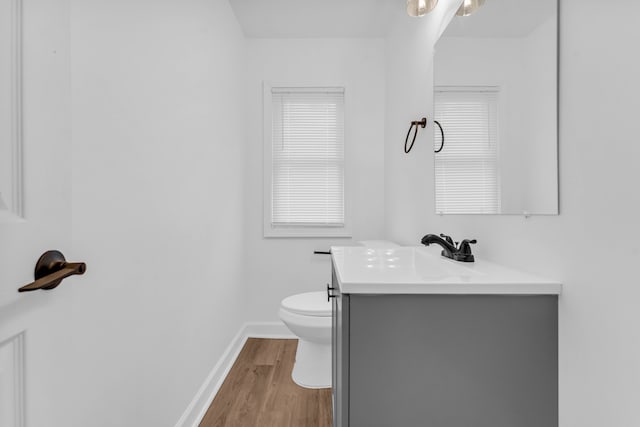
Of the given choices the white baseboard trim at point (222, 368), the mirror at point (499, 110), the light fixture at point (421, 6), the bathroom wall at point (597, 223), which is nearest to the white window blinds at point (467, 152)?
the mirror at point (499, 110)

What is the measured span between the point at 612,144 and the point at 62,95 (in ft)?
3.65

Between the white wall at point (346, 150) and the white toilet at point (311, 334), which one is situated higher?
the white wall at point (346, 150)

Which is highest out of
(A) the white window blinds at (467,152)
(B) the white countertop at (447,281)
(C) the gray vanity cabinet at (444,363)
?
(A) the white window blinds at (467,152)

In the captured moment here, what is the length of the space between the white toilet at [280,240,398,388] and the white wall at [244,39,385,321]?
65 cm

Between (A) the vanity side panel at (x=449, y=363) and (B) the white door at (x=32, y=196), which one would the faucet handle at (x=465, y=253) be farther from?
(B) the white door at (x=32, y=196)

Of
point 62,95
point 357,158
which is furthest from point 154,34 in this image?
point 357,158

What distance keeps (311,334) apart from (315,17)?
217 cm

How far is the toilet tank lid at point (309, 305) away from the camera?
1812 mm

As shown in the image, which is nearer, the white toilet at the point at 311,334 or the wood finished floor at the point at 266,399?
the wood finished floor at the point at 266,399

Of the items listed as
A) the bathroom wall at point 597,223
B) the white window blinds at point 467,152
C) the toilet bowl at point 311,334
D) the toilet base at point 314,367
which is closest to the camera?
the bathroom wall at point 597,223

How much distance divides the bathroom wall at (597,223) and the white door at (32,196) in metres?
1.10

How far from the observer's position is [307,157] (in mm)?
2766

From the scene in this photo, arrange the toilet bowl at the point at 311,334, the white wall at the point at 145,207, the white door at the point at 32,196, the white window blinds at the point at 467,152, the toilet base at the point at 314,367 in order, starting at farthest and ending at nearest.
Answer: the toilet base at the point at 314,367 → the toilet bowl at the point at 311,334 → the white window blinds at the point at 467,152 → the white wall at the point at 145,207 → the white door at the point at 32,196

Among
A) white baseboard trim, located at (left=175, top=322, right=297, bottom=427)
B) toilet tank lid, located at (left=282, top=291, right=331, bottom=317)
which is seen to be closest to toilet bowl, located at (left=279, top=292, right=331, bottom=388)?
toilet tank lid, located at (left=282, top=291, right=331, bottom=317)
